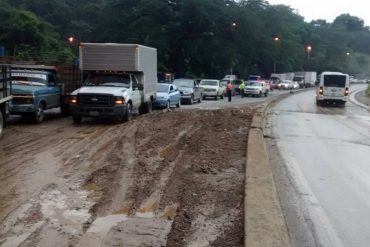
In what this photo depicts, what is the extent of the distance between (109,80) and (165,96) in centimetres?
734

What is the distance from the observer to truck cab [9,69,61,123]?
17.5 meters

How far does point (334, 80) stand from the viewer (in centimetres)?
3834

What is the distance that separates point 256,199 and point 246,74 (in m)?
85.4

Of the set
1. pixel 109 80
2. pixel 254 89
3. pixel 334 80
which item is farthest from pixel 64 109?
pixel 254 89

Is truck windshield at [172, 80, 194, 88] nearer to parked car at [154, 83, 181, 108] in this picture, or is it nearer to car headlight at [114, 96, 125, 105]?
parked car at [154, 83, 181, 108]

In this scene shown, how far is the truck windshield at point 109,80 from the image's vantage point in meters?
20.0

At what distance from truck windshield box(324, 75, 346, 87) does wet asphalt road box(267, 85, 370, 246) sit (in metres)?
20.1

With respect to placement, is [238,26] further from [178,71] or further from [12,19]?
[12,19]

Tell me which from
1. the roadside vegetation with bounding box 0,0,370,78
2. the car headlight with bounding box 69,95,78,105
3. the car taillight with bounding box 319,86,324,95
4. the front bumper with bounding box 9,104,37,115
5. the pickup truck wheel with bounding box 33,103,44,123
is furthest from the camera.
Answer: the roadside vegetation with bounding box 0,0,370,78

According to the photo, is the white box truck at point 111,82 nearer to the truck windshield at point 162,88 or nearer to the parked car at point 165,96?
the parked car at point 165,96

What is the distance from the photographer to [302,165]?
1112 cm

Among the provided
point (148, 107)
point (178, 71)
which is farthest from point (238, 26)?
point (148, 107)

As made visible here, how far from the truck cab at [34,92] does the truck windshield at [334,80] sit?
2318 centimetres

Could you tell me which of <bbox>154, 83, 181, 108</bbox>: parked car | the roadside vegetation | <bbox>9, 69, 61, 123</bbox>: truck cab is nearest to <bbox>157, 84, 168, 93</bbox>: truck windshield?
<bbox>154, 83, 181, 108</bbox>: parked car
